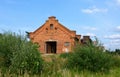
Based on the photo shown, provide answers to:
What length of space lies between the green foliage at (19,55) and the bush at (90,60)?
13.9 ft

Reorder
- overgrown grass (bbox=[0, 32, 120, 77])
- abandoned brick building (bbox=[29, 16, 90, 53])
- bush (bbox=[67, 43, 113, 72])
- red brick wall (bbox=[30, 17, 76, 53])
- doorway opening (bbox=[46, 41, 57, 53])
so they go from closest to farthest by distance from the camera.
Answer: overgrown grass (bbox=[0, 32, 120, 77]) → bush (bbox=[67, 43, 113, 72]) → abandoned brick building (bbox=[29, 16, 90, 53]) → red brick wall (bbox=[30, 17, 76, 53]) → doorway opening (bbox=[46, 41, 57, 53])

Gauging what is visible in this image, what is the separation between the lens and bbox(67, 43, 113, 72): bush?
21250 millimetres

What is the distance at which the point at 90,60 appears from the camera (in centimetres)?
2127

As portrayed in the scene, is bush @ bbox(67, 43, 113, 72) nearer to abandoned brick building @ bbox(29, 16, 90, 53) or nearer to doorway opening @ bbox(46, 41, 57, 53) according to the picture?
abandoned brick building @ bbox(29, 16, 90, 53)

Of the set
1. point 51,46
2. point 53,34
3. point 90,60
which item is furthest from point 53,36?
point 90,60

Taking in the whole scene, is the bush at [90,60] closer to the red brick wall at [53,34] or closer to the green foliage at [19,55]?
the green foliage at [19,55]

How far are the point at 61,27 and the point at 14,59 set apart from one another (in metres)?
48.2

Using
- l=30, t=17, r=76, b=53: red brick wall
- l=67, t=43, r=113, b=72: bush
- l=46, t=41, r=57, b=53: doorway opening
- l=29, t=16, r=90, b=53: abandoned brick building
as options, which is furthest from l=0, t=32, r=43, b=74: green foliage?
l=46, t=41, r=57, b=53: doorway opening

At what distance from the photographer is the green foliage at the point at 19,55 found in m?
16.7

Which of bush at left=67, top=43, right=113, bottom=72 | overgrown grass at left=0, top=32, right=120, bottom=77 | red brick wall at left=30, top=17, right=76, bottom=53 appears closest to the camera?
overgrown grass at left=0, top=32, right=120, bottom=77

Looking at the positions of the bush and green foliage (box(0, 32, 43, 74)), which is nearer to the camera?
green foliage (box(0, 32, 43, 74))

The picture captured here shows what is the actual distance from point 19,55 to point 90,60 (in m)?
6.08

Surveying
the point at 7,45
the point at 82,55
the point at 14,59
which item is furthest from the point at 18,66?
the point at 82,55

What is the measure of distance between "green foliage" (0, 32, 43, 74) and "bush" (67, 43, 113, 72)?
4239mm
